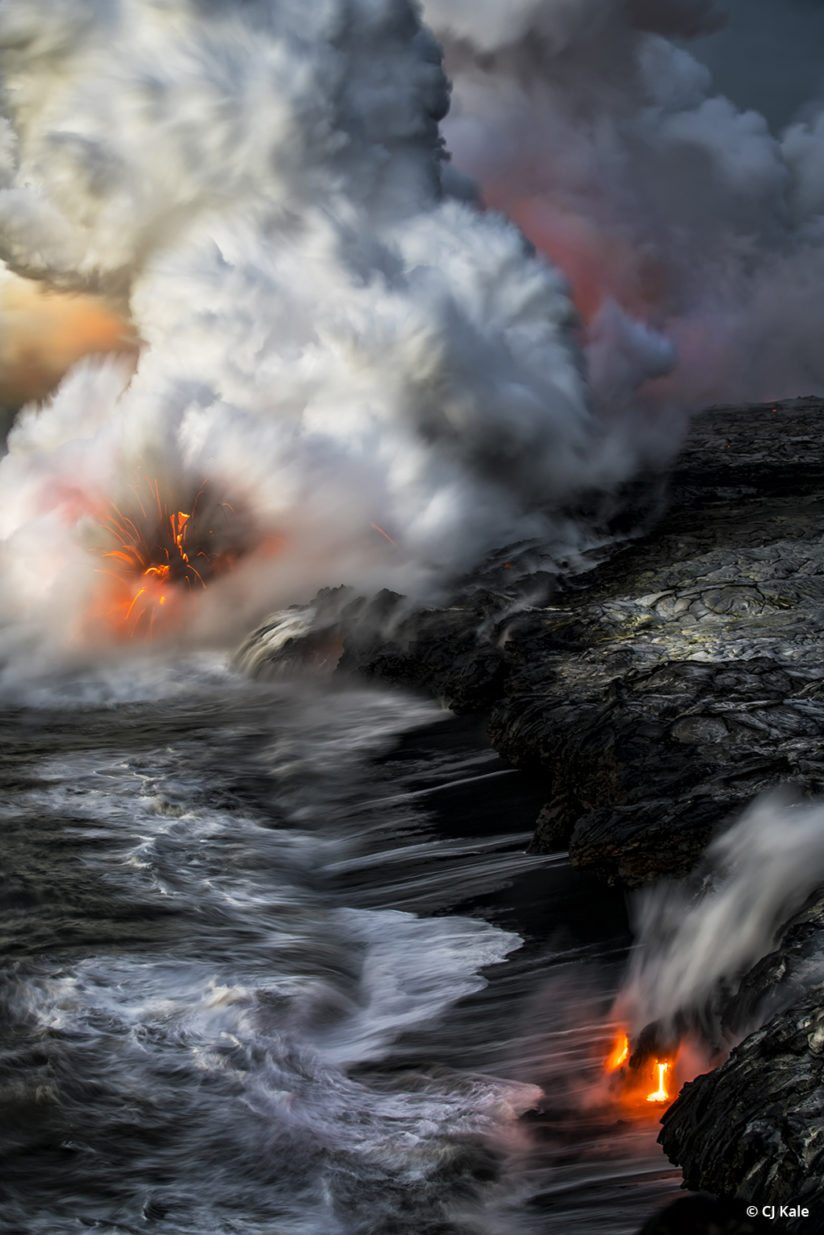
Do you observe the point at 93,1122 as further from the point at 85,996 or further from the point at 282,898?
the point at 282,898

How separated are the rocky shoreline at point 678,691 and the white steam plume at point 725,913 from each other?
12.9 inches

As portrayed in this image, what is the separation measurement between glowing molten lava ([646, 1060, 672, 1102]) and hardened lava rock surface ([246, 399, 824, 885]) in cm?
215

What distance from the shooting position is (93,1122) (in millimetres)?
6629

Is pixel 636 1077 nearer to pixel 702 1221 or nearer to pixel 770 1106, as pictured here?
pixel 770 1106

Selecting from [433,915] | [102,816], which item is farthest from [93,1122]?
[102,816]

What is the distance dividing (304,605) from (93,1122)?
17360 millimetres

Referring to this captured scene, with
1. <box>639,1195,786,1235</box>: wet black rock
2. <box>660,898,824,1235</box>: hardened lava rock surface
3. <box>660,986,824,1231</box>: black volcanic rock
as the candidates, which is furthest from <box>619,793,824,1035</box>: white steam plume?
<box>639,1195,786,1235</box>: wet black rock

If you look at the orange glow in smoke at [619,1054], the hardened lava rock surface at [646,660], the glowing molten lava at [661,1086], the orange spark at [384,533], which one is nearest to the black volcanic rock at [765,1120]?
the glowing molten lava at [661,1086]

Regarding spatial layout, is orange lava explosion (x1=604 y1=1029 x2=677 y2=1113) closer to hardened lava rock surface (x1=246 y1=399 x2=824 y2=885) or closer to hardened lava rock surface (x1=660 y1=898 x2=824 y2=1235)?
hardened lava rock surface (x1=660 y1=898 x2=824 y2=1235)

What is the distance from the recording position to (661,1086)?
638cm

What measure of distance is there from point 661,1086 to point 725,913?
160cm

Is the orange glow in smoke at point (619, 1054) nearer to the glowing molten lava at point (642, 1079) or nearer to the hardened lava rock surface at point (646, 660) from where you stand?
the glowing molten lava at point (642, 1079)

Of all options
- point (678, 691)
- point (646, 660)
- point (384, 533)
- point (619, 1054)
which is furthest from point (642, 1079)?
point (384, 533)

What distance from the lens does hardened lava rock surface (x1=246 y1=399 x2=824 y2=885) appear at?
9.41m
